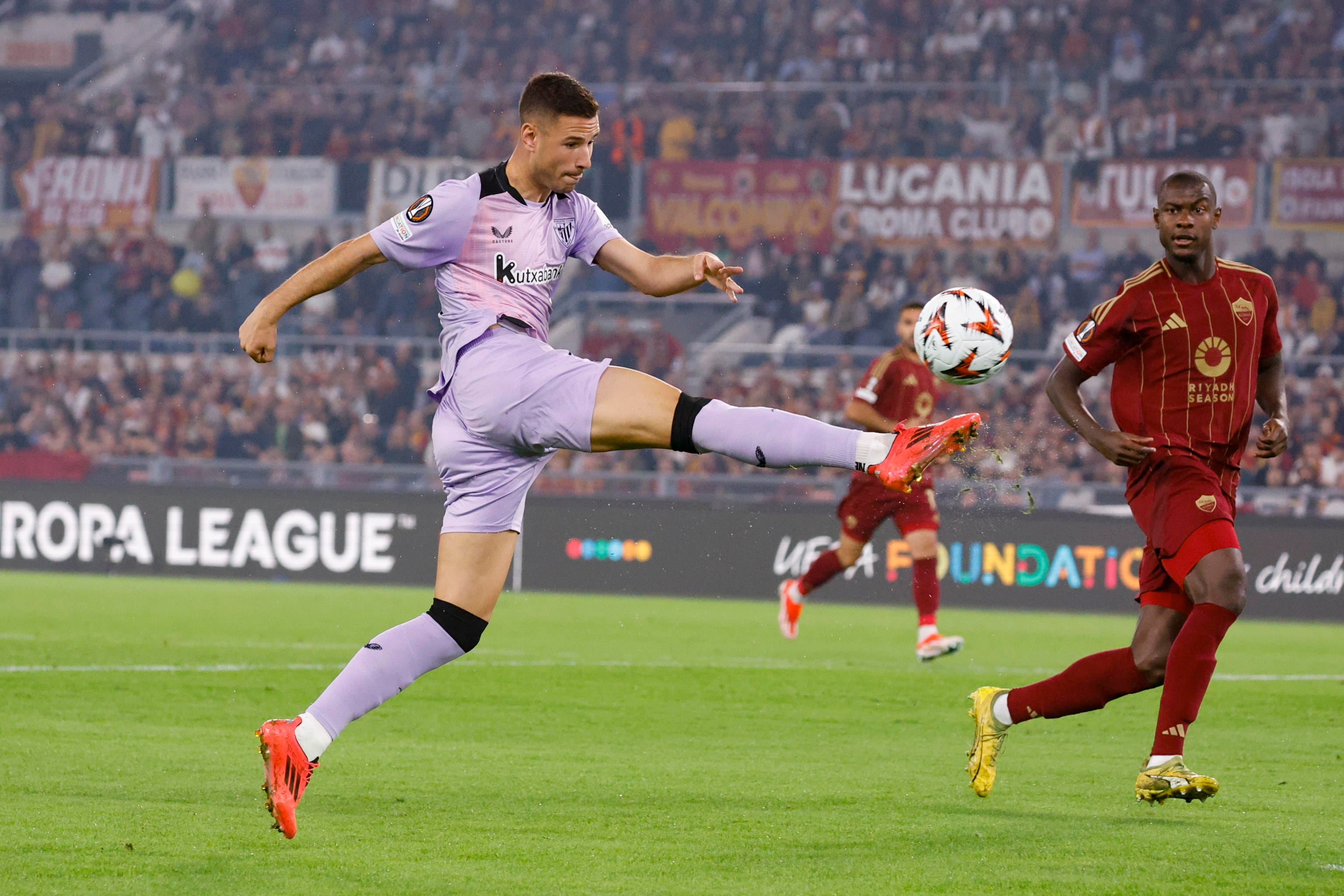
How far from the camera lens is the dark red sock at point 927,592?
1072 centimetres

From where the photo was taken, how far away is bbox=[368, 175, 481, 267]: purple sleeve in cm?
488

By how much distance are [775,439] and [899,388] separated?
676 cm

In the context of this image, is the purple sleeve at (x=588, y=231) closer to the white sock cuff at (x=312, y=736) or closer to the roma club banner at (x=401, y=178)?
the white sock cuff at (x=312, y=736)

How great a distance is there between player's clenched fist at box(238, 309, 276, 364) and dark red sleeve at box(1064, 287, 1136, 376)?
2.59m

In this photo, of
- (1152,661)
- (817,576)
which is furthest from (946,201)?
(1152,661)

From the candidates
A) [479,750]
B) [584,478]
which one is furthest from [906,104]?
[479,750]

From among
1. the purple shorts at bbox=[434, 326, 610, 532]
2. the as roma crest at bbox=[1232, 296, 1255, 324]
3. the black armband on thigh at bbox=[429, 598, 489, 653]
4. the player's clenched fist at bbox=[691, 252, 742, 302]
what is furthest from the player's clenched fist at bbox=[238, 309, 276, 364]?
the as roma crest at bbox=[1232, 296, 1255, 324]

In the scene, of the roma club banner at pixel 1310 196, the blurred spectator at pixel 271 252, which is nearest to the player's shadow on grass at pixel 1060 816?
the roma club banner at pixel 1310 196

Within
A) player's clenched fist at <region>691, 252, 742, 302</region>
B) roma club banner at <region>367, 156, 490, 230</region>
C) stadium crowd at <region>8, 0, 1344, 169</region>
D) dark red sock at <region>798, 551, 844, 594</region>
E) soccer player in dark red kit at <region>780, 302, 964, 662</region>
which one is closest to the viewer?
player's clenched fist at <region>691, 252, 742, 302</region>

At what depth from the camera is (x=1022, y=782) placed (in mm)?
5867

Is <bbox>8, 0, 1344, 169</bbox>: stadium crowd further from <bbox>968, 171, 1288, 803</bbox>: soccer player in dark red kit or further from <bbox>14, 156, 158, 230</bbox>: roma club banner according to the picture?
<bbox>968, 171, 1288, 803</bbox>: soccer player in dark red kit

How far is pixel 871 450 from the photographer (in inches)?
181

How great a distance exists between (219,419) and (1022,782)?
1606 cm

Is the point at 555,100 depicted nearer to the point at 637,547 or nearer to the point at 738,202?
the point at 637,547
